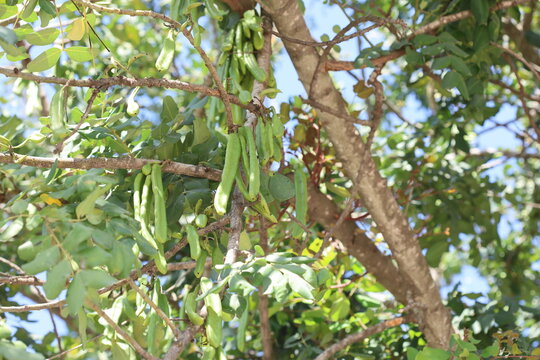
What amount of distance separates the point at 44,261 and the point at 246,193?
19.7 inches

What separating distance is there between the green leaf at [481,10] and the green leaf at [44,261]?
1525mm

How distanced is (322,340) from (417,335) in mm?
324

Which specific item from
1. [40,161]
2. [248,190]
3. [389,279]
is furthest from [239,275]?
[389,279]

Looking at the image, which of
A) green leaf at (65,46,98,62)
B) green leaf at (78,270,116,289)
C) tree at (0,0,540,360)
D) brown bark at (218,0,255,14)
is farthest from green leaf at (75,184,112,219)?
brown bark at (218,0,255,14)

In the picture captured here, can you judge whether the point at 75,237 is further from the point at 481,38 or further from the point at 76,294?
the point at 481,38

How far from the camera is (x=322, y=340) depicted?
7.58 ft

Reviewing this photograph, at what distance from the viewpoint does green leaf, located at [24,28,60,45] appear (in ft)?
4.53

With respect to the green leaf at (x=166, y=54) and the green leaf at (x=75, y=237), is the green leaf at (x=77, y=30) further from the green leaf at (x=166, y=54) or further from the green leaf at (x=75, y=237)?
the green leaf at (x=75, y=237)

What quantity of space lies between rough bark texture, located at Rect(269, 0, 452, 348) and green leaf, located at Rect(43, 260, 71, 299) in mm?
1039

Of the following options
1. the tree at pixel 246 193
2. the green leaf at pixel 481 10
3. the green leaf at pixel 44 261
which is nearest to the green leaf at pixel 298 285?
the tree at pixel 246 193

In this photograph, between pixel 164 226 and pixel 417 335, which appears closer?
pixel 164 226

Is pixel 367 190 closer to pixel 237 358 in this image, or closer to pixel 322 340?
pixel 322 340

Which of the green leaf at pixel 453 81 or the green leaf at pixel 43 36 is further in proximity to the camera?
the green leaf at pixel 453 81

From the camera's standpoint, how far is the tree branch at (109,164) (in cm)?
131
